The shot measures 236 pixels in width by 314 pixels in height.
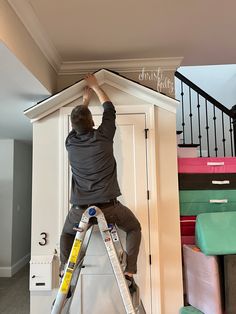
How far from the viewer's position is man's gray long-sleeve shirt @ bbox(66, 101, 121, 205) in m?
2.07

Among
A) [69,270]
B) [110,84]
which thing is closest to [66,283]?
[69,270]

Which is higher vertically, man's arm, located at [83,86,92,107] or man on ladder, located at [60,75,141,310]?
man's arm, located at [83,86,92,107]

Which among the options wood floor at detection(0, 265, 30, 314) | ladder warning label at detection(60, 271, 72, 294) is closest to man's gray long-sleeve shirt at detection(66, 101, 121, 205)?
ladder warning label at detection(60, 271, 72, 294)

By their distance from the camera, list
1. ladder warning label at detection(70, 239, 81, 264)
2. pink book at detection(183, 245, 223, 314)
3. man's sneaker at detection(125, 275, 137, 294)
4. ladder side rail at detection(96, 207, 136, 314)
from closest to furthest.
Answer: ladder side rail at detection(96, 207, 136, 314), ladder warning label at detection(70, 239, 81, 264), man's sneaker at detection(125, 275, 137, 294), pink book at detection(183, 245, 223, 314)

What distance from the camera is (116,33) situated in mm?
2406

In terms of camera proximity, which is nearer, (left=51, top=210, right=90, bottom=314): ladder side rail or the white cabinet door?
(left=51, top=210, right=90, bottom=314): ladder side rail

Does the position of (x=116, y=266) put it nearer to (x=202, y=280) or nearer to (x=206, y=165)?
(x=202, y=280)

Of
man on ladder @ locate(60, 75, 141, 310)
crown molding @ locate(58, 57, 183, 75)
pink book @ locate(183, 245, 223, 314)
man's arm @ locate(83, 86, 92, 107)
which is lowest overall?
pink book @ locate(183, 245, 223, 314)

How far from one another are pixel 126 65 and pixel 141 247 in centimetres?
185

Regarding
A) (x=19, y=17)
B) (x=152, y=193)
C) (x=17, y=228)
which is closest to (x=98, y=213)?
(x=152, y=193)

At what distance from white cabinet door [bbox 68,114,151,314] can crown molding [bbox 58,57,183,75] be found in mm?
586

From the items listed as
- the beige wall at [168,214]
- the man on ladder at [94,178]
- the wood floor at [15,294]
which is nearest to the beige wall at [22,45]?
the man on ladder at [94,178]

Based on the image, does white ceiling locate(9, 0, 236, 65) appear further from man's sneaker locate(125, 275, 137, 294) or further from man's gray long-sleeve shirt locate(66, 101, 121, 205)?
man's sneaker locate(125, 275, 137, 294)

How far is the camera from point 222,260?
91.0 inches
